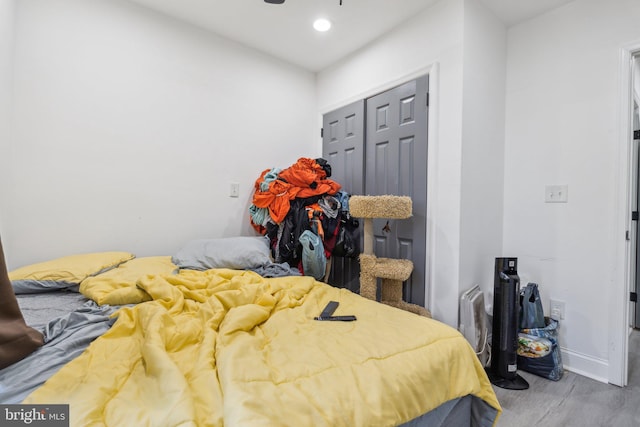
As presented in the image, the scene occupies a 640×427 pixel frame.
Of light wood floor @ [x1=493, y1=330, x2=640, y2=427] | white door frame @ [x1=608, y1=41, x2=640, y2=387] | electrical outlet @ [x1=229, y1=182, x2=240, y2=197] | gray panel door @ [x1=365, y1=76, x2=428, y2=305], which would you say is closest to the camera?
light wood floor @ [x1=493, y1=330, x2=640, y2=427]

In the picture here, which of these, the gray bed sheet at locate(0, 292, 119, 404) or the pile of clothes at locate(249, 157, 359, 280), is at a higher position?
the pile of clothes at locate(249, 157, 359, 280)

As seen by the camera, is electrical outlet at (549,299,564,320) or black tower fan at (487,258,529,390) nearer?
black tower fan at (487,258,529,390)

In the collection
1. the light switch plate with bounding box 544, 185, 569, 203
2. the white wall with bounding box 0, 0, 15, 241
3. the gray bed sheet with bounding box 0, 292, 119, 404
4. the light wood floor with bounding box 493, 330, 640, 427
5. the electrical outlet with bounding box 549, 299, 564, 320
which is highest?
the white wall with bounding box 0, 0, 15, 241

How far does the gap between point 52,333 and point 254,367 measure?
776 millimetres

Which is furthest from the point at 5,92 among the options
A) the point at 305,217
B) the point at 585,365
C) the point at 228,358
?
the point at 585,365

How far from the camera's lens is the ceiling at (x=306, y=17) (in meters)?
2.13

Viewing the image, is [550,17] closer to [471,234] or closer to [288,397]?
[471,234]

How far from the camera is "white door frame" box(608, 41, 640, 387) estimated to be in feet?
5.89

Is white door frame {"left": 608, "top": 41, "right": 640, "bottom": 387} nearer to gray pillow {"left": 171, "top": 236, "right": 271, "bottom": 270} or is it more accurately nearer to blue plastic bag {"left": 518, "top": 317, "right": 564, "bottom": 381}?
blue plastic bag {"left": 518, "top": 317, "right": 564, "bottom": 381}

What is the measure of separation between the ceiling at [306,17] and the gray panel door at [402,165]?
55 cm

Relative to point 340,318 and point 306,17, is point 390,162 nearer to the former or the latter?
point 306,17

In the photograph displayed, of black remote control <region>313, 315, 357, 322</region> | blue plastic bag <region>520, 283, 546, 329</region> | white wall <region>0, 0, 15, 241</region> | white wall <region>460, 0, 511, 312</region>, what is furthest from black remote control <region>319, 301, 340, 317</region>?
white wall <region>0, 0, 15, 241</region>

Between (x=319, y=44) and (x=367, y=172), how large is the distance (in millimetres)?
1277

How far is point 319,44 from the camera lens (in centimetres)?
→ 266
